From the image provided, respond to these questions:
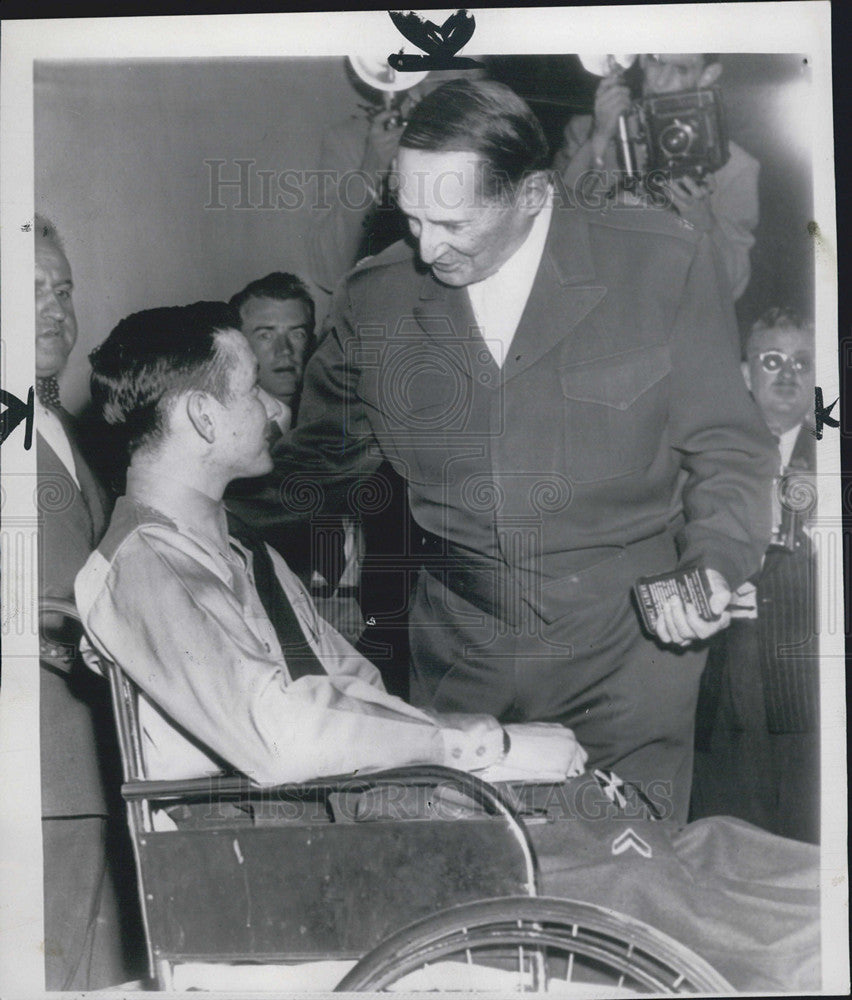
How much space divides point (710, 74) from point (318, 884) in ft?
6.33

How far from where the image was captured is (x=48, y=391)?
2.21 metres

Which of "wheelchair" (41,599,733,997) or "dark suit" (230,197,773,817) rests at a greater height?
"dark suit" (230,197,773,817)

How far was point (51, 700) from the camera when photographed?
219 cm

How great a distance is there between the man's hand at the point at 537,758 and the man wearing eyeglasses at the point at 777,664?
29cm

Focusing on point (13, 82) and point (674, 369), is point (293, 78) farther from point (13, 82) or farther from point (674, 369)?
point (674, 369)

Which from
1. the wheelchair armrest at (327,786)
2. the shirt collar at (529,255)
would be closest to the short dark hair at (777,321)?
the shirt collar at (529,255)

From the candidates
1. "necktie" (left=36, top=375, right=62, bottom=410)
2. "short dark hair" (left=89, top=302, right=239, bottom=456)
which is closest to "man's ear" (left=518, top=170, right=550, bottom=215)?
"short dark hair" (left=89, top=302, right=239, bottom=456)

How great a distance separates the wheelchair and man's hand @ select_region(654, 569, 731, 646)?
49 centimetres

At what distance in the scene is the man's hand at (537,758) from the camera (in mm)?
2152

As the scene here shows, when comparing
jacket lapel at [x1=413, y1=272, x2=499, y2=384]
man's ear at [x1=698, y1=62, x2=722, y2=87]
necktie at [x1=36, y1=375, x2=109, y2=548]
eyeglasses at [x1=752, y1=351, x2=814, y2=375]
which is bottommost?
necktie at [x1=36, y1=375, x2=109, y2=548]

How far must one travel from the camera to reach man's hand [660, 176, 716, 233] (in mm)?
2193

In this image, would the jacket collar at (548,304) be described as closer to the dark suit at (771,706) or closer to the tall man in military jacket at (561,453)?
the tall man in military jacket at (561,453)

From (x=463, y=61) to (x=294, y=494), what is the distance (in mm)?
1012

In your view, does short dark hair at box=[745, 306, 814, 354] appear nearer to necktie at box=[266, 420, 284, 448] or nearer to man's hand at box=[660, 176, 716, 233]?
man's hand at box=[660, 176, 716, 233]
